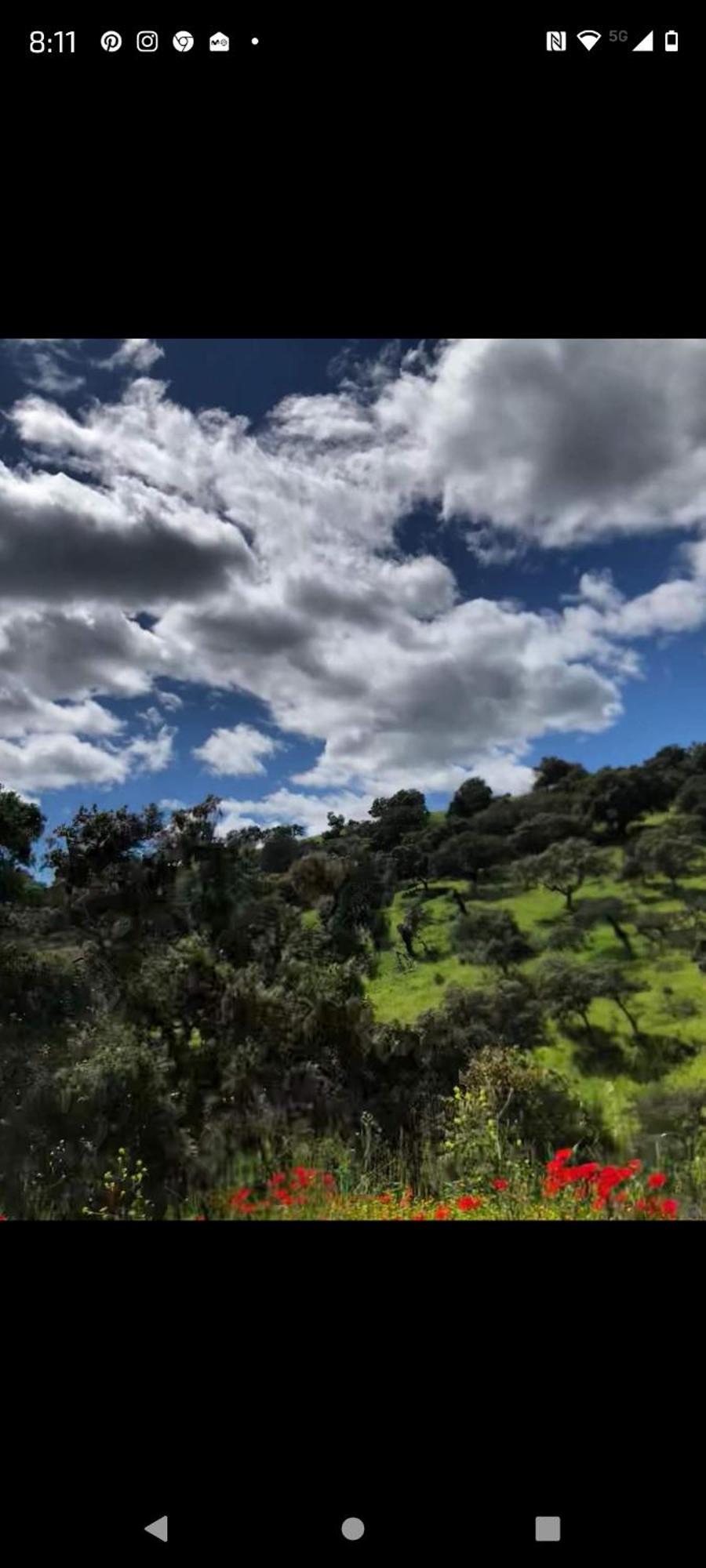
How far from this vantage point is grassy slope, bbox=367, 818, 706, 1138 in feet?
16.3
